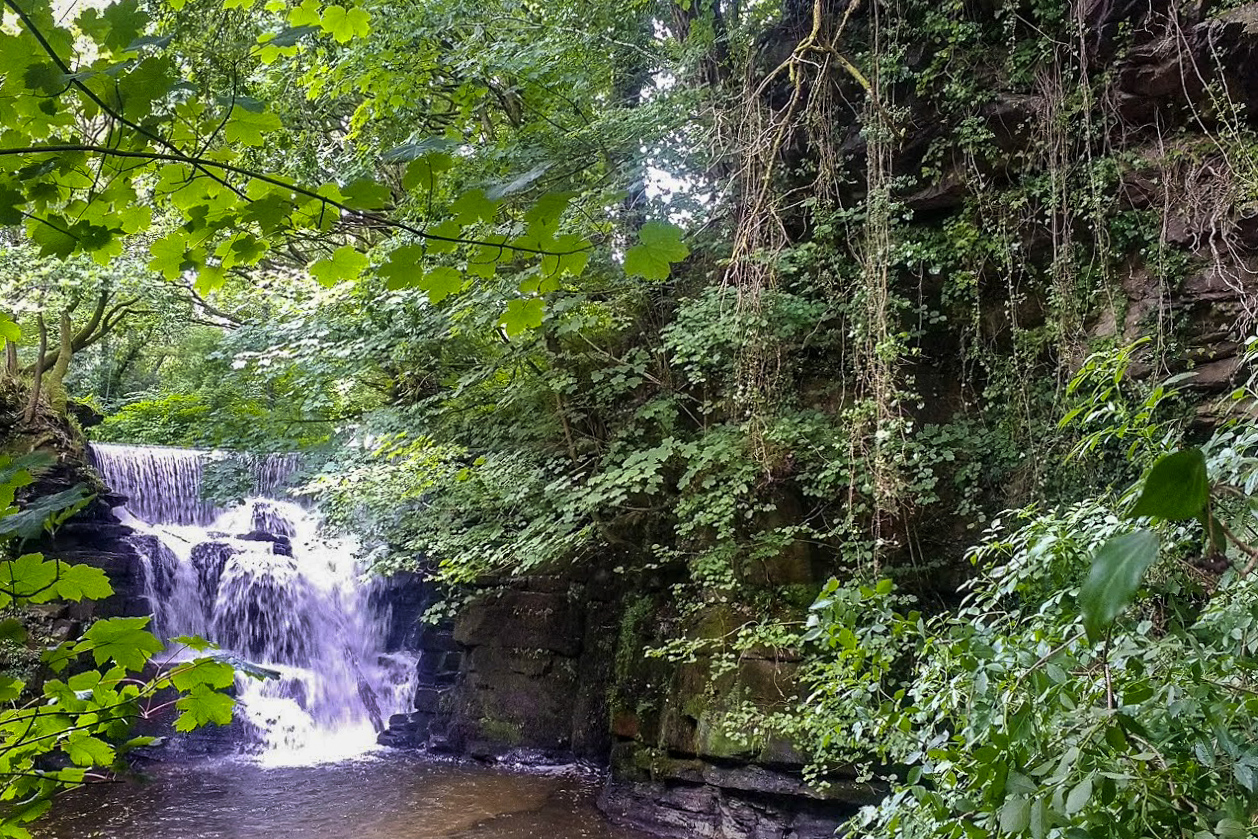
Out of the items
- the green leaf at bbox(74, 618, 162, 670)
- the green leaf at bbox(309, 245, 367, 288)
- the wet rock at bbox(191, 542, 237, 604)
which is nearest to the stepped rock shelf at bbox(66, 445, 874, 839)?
the wet rock at bbox(191, 542, 237, 604)

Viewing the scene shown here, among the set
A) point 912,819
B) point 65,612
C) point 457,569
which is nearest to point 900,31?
point 457,569

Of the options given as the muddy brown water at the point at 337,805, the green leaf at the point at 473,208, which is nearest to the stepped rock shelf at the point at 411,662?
the muddy brown water at the point at 337,805

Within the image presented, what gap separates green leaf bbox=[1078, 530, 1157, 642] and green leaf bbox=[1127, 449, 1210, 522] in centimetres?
2

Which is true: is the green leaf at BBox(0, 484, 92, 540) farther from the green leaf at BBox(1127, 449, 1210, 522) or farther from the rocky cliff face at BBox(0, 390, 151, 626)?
the rocky cliff face at BBox(0, 390, 151, 626)

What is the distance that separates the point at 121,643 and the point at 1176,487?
1242 millimetres

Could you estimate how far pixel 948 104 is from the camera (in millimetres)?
5473

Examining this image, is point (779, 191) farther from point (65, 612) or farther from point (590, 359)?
point (65, 612)

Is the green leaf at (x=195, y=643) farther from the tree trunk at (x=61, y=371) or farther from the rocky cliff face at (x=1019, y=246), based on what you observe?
the tree trunk at (x=61, y=371)

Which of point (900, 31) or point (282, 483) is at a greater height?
point (900, 31)

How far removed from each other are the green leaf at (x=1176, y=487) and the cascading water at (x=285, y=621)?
7541 mm

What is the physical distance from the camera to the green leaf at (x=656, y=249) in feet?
3.02

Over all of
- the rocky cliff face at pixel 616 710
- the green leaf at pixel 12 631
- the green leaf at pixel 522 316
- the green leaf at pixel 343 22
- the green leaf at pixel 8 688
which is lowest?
the rocky cliff face at pixel 616 710

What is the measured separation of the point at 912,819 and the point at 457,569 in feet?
14.8

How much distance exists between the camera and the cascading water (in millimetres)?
7488
